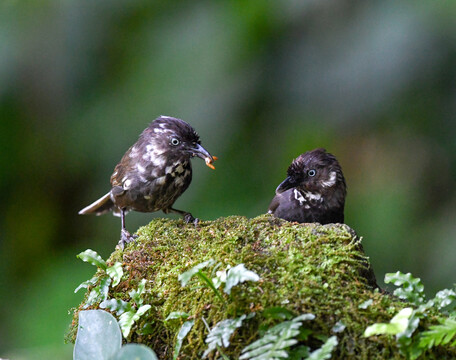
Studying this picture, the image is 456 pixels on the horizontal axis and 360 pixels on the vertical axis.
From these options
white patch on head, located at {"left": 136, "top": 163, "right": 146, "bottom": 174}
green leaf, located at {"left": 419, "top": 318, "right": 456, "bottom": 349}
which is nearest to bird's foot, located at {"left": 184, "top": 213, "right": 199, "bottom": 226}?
white patch on head, located at {"left": 136, "top": 163, "right": 146, "bottom": 174}

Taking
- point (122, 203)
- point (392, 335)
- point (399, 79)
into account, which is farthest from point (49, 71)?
point (392, 335)

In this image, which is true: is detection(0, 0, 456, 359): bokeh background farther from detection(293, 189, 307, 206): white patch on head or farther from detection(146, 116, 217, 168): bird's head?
detection(146, 116, 217, 168): bird's head

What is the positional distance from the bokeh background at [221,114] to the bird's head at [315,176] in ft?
3.22

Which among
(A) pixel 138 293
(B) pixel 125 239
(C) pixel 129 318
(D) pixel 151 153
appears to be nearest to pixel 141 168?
(D) pixel 151 153

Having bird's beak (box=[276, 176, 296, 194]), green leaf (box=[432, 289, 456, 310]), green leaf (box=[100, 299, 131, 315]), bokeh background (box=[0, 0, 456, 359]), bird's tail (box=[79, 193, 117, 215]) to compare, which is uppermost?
bokeh background (box=[0, 0, 456, 359])

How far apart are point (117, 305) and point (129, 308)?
6 cm

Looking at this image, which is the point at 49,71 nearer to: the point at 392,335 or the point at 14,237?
the point at 14,237

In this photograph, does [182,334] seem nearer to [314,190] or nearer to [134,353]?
[134,353]

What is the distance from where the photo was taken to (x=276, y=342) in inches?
82.0

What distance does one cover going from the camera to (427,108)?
16.4ft

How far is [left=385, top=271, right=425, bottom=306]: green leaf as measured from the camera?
252cm

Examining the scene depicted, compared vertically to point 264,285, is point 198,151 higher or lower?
higher

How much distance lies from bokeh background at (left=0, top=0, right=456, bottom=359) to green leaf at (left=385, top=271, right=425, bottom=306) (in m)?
2.37

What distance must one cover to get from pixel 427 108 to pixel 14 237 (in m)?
4.38
